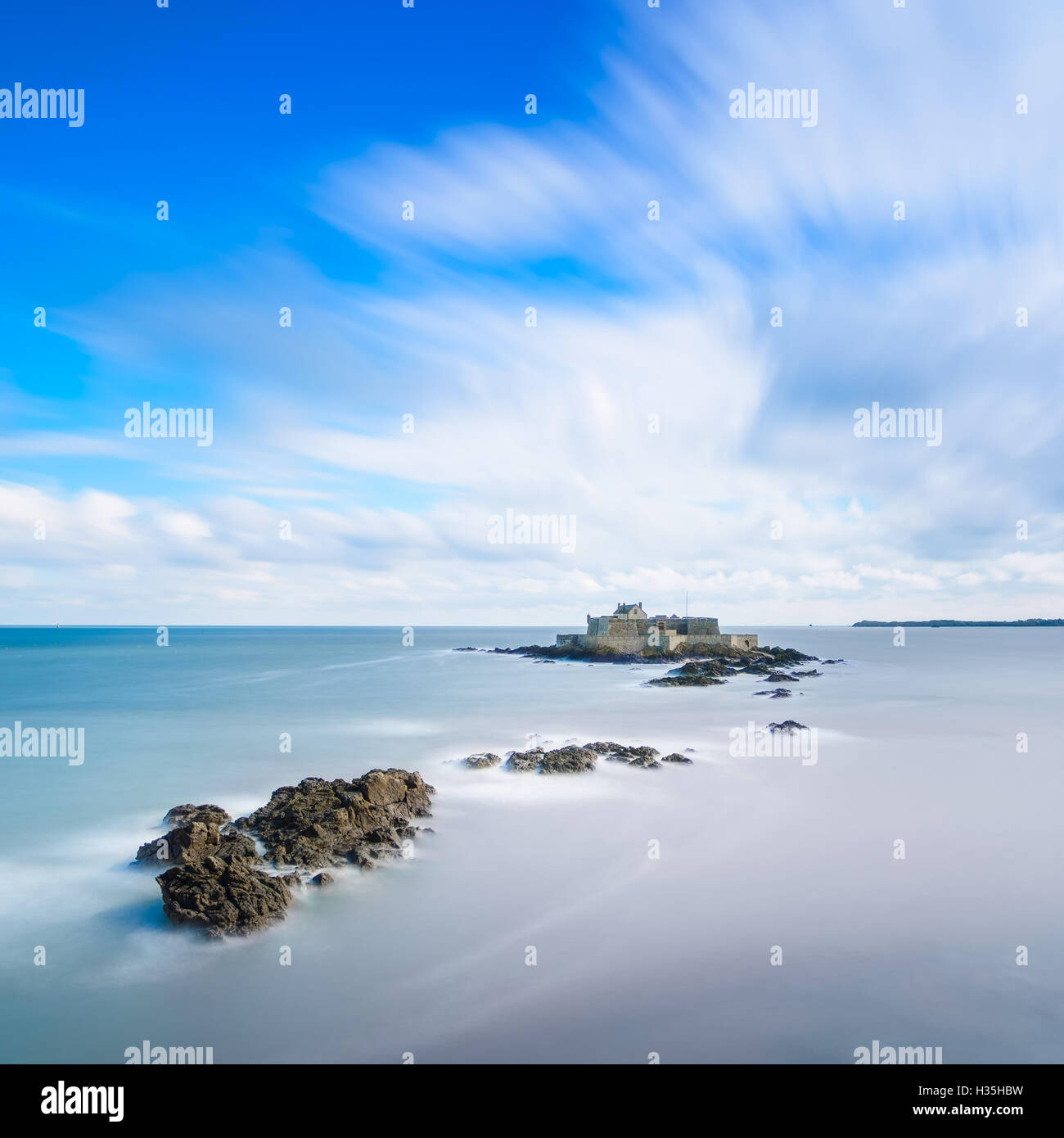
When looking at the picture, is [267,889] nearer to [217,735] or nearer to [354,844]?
[354,844]

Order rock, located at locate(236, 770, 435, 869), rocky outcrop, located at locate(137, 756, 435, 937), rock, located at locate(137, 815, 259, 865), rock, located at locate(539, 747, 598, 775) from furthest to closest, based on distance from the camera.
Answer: rock, located at locate(539, 747, 598, 775) → rock, located at locate(236, 770, 435, 869) → rock, located at locate(137, 815, 259, 865) → rocky outcrop, located at locate(137, 756, 435, 937)

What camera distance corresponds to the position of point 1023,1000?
5.87m

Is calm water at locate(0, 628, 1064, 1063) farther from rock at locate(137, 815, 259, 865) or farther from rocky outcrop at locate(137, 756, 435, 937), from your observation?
rock at locate(137, 815, 259, 865)

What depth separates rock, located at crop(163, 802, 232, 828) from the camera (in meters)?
10.2

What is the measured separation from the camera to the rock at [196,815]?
A: 1025cm

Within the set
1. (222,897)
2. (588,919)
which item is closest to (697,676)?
(588,919)

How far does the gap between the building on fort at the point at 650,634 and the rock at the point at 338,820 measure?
48356 mm

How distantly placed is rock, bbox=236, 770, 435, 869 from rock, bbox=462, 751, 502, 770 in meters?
3.13

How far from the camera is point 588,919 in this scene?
24.5 ft

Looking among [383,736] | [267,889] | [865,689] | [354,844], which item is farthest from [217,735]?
[865,689]

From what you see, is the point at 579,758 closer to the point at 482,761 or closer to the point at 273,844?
the point at 482,761

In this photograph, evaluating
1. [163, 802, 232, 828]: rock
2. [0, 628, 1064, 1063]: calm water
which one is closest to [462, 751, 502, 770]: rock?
[0, 628, 1064, 1063]: calm water
